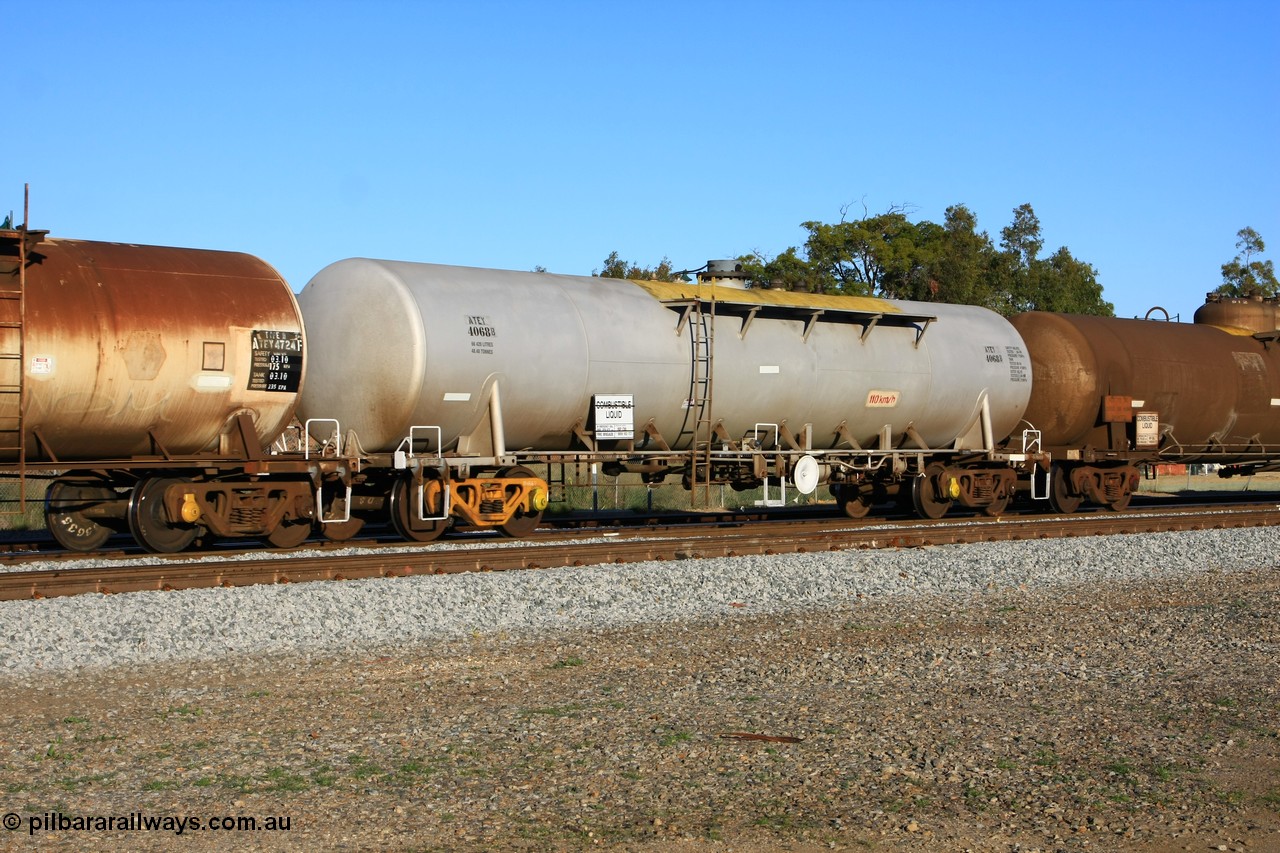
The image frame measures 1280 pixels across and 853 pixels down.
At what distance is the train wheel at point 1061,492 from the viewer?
75.5ft

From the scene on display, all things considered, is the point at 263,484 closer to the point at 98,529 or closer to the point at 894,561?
the point at 98,529

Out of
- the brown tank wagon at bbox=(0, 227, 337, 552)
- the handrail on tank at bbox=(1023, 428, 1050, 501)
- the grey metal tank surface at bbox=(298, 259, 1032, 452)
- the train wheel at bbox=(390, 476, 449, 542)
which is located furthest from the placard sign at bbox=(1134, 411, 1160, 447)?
the brown tank wagon at bbox=(0, 227, 337, 552)

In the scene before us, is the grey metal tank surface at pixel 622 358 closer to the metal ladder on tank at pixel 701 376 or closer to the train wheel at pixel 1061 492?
the metal ladder on tank at pixel 701 376

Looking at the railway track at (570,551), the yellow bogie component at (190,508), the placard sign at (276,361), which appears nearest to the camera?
the railway track at (570,551)

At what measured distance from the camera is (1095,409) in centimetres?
2288

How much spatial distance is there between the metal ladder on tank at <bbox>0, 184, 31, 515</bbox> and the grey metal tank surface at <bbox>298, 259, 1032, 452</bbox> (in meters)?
3.82

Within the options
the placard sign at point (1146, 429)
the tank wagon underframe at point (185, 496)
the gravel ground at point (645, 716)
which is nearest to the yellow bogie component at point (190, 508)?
the tank wagon underframe at point (185, 496)

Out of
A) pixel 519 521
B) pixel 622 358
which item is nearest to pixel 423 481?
pixel 519 521

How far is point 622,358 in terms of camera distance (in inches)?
689

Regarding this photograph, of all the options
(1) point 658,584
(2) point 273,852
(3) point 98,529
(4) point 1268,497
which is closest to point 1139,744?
(2) point 273,852

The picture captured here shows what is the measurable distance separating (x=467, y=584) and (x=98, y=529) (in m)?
5.39

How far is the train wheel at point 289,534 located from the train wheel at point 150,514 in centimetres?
120

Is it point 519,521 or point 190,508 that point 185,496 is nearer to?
point 190,508

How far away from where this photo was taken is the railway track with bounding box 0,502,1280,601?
1223 centimetres
